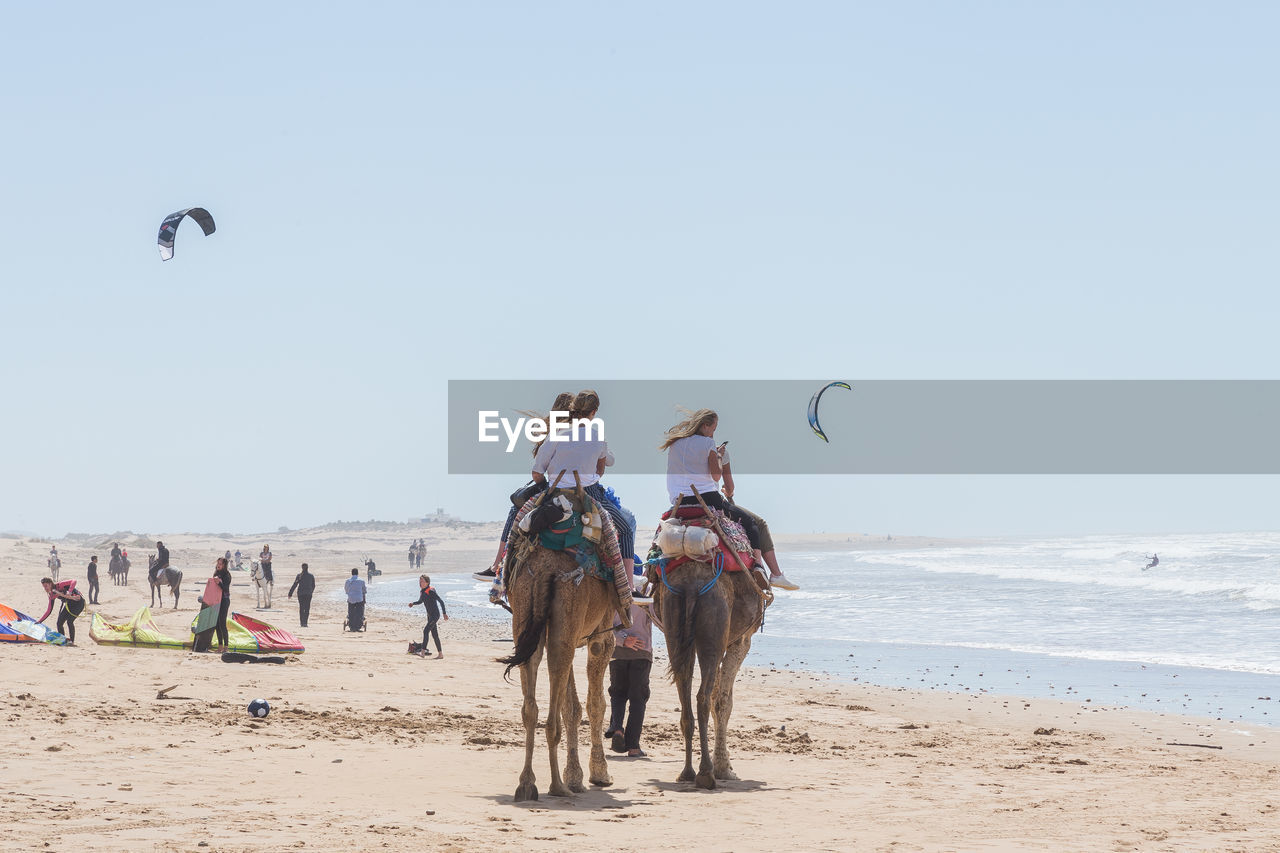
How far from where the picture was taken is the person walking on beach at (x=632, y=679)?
1230cm

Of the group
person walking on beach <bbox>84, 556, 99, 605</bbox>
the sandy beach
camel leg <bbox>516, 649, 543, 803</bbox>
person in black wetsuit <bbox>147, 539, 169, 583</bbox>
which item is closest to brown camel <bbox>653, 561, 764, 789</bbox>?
the sandy beach

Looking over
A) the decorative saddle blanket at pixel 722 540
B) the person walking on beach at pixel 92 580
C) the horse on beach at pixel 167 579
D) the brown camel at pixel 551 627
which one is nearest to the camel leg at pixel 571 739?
the brown camel at pixel 551 627

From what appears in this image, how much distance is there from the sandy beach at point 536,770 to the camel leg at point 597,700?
10.9 inches

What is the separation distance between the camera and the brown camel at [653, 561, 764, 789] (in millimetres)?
10594

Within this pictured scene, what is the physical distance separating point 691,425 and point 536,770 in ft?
10.7

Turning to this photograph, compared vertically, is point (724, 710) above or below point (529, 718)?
below

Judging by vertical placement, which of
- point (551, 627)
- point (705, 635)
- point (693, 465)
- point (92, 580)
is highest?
point (693, 465)

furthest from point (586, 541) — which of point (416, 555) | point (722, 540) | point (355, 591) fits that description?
point (416, 555)

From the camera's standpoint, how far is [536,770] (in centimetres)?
1102

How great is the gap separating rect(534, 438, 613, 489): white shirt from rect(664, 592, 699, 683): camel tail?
1357mm

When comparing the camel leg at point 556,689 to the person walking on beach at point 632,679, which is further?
the person walking on beach at point 632,679

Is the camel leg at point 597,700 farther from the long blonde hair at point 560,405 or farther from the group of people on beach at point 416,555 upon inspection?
the group of people on beach at point 416,555

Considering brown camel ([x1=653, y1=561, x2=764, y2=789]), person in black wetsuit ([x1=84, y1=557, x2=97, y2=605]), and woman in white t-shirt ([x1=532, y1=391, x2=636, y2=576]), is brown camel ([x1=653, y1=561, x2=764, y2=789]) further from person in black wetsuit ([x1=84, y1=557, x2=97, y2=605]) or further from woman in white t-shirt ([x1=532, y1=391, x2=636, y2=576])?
person in black wetsuit ([x1=84, y1=557, x2=97, y2=605])

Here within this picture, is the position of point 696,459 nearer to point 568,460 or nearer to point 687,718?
point 568,460
